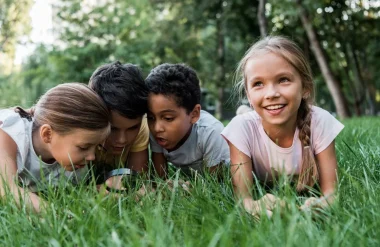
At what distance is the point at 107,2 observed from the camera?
2009 cm

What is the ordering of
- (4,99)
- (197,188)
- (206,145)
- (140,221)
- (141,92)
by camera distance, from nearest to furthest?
1. (140,221)
2. (197,188)
3. (141,92)
4. (206,145)
5. (4,99)

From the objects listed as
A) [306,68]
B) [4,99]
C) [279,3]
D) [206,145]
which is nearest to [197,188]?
[306,68]

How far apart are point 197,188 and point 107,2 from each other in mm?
19123

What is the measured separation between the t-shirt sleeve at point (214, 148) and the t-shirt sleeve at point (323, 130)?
86 centimetres

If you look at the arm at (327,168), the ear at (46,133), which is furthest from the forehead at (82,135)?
the arm at (327,168)

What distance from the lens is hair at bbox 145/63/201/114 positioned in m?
3.25

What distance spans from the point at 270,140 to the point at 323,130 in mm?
318

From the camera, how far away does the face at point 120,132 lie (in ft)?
9.99

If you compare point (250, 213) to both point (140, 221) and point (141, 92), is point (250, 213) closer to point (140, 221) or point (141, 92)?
point (140, 221)

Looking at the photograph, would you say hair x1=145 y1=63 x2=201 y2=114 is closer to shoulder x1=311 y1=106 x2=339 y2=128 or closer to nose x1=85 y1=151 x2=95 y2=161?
nose x1=85 y1=151 x2=95 y2=161

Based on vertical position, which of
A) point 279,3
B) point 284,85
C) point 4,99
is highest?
point 279,3

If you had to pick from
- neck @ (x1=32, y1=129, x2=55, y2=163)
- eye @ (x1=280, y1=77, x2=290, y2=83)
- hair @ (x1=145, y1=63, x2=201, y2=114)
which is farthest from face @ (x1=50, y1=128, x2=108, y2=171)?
eye @ (x1=280, y1=77, x2=290, y2=83)

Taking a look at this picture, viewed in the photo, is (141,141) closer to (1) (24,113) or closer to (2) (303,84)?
(1) (24,113)

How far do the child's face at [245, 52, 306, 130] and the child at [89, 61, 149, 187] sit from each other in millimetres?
851
